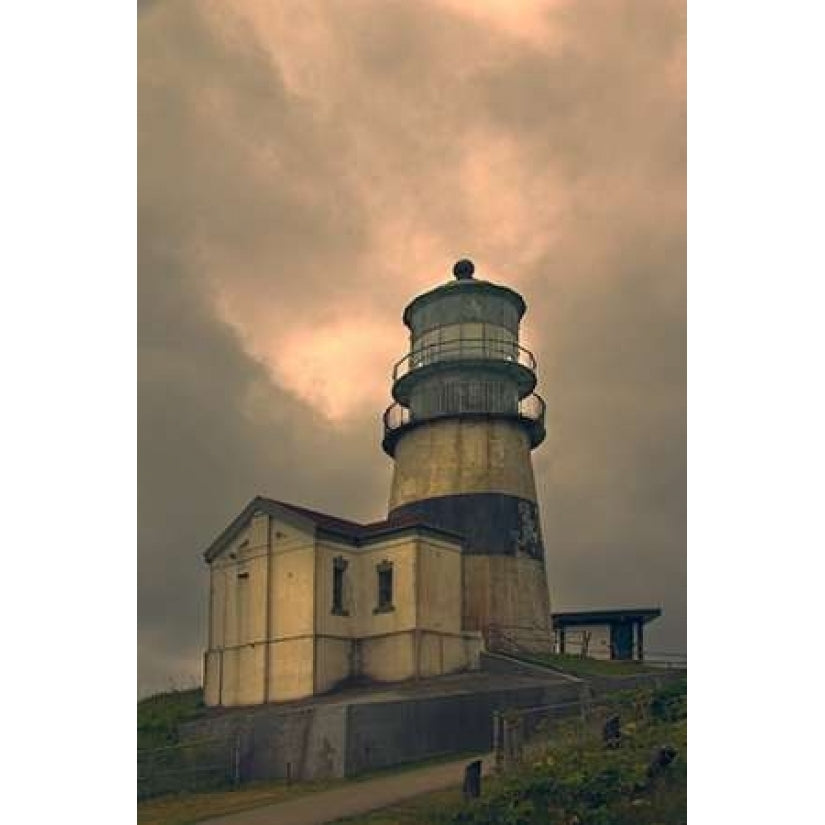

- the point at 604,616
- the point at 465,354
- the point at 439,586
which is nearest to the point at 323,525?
the point at 439,586

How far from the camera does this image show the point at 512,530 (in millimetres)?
8367

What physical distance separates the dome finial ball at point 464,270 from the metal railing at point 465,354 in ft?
1.15

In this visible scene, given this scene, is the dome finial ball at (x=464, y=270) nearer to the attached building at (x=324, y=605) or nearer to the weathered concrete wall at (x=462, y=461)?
the weathered concrete wall at (x=462, y=461)

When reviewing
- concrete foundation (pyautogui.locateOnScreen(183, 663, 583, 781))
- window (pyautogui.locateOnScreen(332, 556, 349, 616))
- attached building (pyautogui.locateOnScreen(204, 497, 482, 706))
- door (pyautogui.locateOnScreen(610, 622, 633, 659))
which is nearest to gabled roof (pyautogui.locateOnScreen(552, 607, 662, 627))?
door (pyautogui.locateOnScreen(610, 622, 633, 659))

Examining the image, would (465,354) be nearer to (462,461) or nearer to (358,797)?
(462,461)

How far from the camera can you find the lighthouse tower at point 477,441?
8297 mm

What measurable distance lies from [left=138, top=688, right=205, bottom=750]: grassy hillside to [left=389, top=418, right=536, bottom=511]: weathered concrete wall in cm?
164

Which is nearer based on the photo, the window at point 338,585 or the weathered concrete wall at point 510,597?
the weathered concrete wall at point 510,597

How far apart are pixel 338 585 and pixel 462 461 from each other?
96 cm

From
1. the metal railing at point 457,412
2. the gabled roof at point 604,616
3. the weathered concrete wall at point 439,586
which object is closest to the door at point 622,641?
the gabled roof at point 604,616

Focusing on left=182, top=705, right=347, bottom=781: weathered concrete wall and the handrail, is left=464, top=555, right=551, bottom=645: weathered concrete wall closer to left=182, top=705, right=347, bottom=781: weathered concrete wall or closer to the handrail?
the handrail
